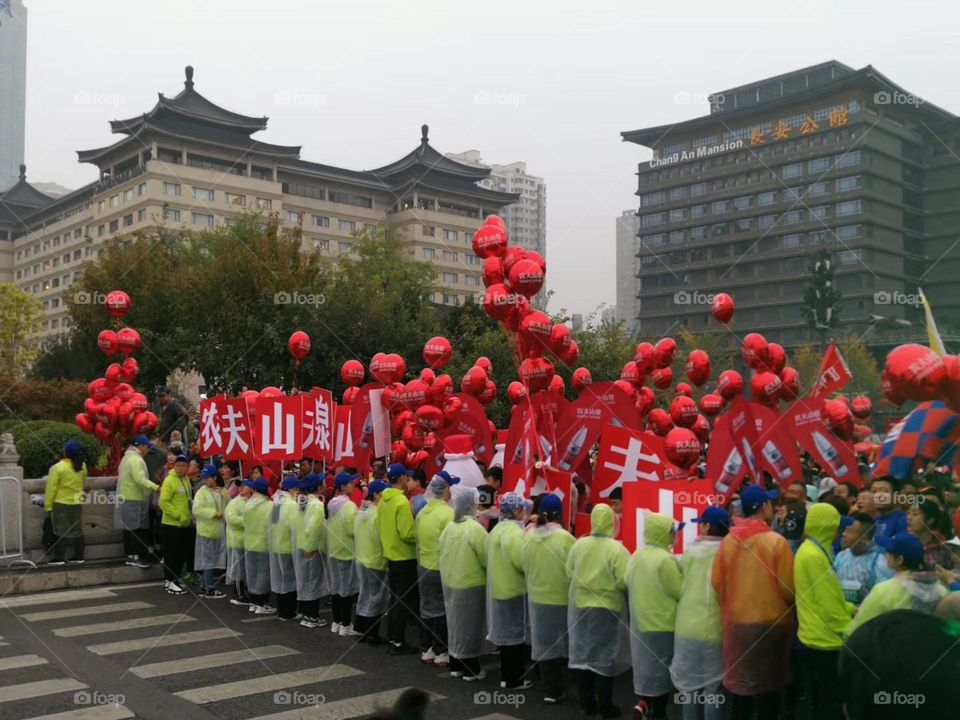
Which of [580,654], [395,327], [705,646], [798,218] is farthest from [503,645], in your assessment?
[798,218]

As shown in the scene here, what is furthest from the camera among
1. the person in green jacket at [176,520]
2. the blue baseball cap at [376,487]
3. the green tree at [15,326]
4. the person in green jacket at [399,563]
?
the green tree at [15,326]

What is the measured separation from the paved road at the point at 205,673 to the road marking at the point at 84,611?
23mm

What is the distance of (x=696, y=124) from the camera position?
43.4m

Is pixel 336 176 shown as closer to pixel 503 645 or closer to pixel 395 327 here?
pixel 395 327

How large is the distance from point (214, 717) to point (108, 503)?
284 inches

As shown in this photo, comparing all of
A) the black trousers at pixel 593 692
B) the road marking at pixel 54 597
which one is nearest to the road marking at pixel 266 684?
the black trousers at pixel 593 692

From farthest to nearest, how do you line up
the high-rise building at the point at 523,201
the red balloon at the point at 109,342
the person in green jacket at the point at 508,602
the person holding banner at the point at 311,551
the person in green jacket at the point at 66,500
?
the high-rise building at the point at 523,201, the red balloon at the point at 109,342, the person in green jacket at the point at 66,500, the person holding banner at the point at 311,551, the person in green jacket at the point at 508,602

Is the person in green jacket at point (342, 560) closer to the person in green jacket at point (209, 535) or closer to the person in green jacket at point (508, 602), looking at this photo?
the person in green jacket at point (209, 535)

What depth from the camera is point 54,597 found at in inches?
448

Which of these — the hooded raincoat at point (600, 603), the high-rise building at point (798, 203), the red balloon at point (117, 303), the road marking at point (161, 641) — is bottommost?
the road marking at point (161, 641)

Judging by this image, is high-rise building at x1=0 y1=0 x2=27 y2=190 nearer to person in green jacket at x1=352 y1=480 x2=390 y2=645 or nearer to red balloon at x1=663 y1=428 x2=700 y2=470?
person in green jacket at x1=352 y1=480 x2=390 y2=645

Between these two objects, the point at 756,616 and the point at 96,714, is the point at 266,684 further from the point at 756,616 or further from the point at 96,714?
the point at 756,616

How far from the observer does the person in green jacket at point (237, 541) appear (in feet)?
35.2

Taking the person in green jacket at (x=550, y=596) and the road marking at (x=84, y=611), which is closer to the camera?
the person in green jacket at (x=550, y=596)
